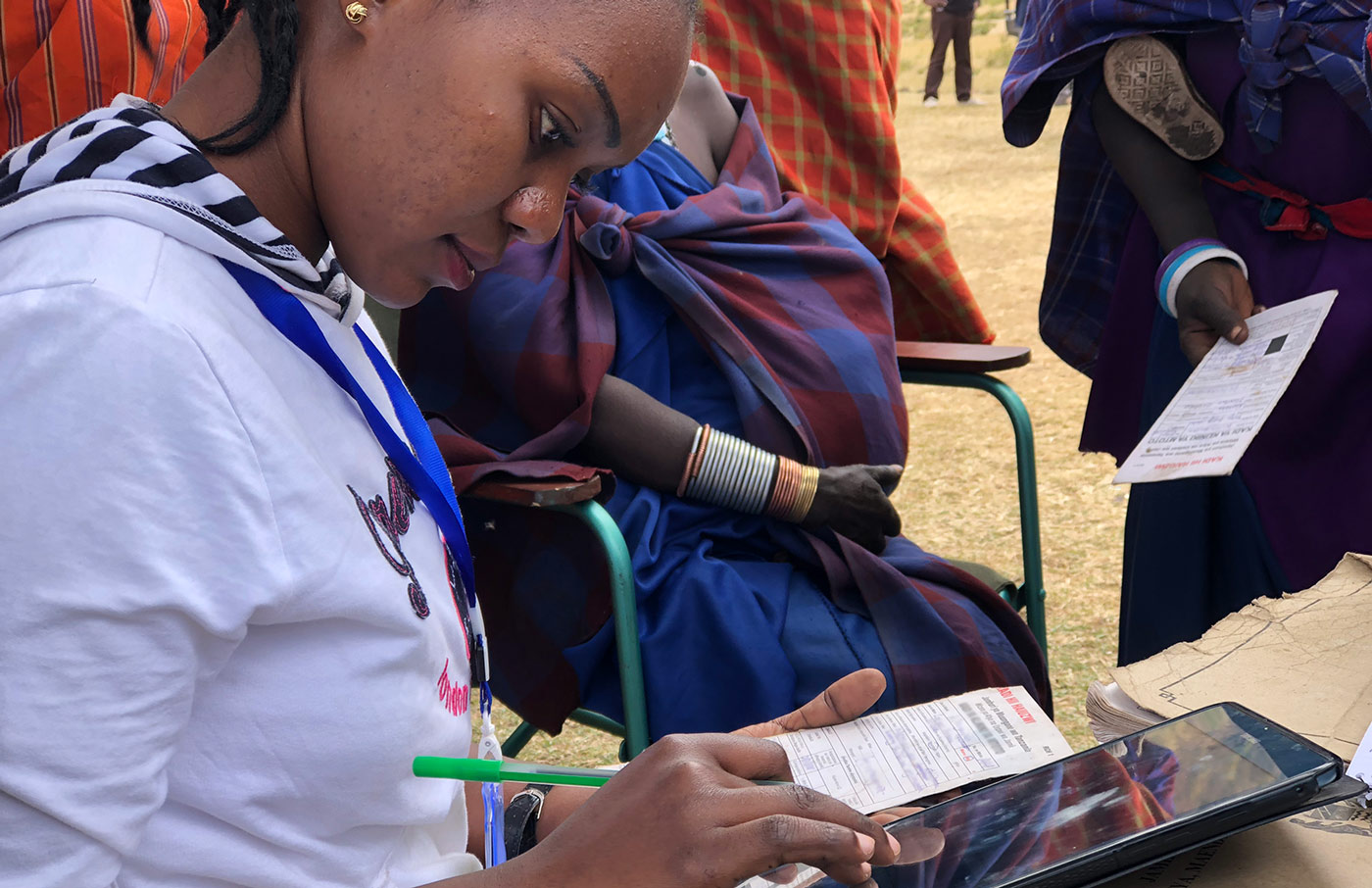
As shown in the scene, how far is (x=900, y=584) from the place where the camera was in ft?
6.24

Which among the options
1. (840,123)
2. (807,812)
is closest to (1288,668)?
(807,812)

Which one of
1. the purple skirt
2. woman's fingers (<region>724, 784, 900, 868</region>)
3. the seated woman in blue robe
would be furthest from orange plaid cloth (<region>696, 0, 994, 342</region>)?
woman's fingers (<region>724, 784, 900, 868</region>)

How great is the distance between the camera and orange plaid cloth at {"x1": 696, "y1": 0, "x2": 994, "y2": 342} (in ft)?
8.92

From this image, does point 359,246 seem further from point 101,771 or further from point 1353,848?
point 1353,848

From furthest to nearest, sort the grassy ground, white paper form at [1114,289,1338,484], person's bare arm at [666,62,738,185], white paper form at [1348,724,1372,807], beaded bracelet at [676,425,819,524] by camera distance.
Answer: the grassy ground < person's bare arm at [666,62,738,185] < beaded bracelet at [676,425,819,524] < white paper form at [1114,289,1338,484] < white paper form at [1348,724,1372,807]

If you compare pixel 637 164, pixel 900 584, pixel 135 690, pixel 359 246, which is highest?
pixel 359 246

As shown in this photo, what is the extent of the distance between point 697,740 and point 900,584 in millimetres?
1102

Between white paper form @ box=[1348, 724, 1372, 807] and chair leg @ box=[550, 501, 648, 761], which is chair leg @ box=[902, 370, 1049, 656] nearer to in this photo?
chair leg @ box=[550, 501, 648, 761]

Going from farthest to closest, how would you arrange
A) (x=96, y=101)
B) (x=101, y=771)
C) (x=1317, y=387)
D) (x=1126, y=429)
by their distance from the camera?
1. (x=1126, y=429)
2. (x=1317, y=387)
3. (x=96, y=101)
4. (x=101, y=771)

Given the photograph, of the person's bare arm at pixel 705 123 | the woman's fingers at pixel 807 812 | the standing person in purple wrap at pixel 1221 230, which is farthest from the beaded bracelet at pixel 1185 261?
the woman's fingers at pixel 807 812

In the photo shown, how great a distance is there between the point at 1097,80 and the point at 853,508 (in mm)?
815

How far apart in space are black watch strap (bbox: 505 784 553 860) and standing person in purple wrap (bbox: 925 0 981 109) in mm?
12398

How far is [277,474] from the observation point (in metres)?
0.81

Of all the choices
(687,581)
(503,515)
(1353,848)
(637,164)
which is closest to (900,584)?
(687,581)
